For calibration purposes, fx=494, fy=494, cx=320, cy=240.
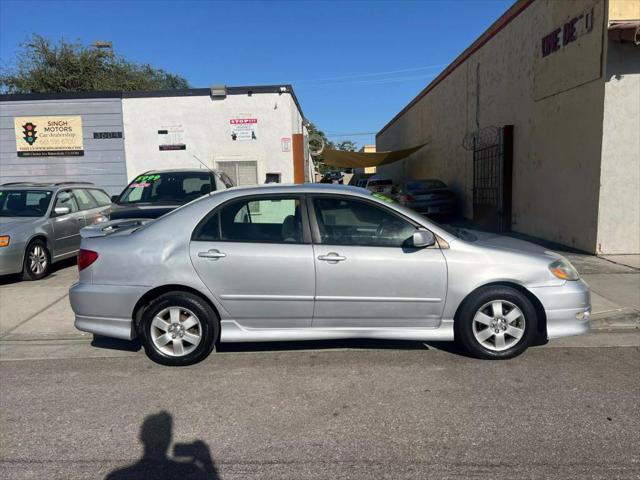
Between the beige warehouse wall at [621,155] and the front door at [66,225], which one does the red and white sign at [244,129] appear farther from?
the beige warehouse wall at [621,155]

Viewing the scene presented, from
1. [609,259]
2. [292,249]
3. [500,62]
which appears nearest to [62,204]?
[292,249]

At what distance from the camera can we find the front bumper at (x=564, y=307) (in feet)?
14.0

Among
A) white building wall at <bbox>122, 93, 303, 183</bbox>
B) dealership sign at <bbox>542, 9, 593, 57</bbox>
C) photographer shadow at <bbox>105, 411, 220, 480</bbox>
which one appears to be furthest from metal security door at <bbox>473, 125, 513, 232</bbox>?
photographer shadow at <bbox>105, 411, 220, 480</bbox>

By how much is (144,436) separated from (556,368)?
334 cm

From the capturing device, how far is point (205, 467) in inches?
115

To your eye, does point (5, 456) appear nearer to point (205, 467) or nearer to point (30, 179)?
point (205, 467)

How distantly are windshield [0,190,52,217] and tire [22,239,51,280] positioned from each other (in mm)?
661

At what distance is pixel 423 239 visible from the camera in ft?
13.5

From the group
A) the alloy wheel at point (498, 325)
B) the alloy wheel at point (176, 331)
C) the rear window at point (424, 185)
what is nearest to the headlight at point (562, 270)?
the alloy wheel at point (498, 325)

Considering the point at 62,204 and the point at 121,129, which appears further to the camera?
the point at 121,129

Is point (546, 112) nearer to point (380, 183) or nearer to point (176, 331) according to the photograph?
point (176, 331)

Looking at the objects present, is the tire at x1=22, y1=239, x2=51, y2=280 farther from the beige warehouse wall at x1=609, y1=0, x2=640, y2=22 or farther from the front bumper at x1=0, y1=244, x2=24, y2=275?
the beige warehouse wall at x1=609, y1=0, x2=640, y2=22

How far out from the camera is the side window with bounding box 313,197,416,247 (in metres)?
4.32

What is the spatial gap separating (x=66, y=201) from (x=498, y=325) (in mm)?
8143
